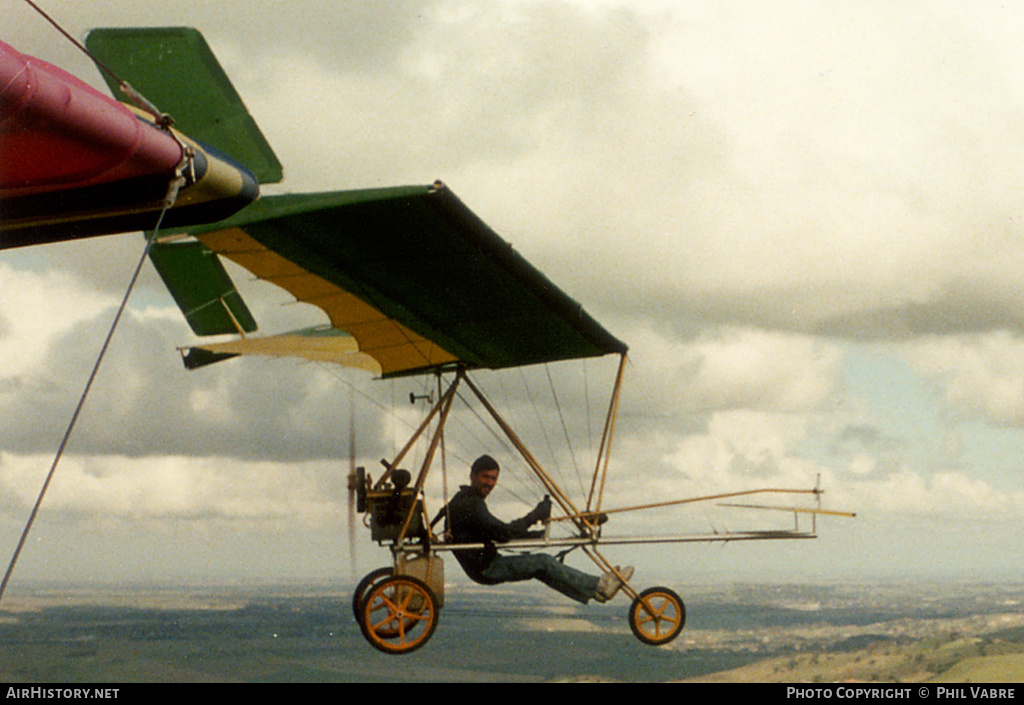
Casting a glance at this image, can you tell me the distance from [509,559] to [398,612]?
1.22m

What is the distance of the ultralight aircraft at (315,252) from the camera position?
14.4 ft

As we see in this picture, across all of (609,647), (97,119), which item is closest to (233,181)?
(97,119)

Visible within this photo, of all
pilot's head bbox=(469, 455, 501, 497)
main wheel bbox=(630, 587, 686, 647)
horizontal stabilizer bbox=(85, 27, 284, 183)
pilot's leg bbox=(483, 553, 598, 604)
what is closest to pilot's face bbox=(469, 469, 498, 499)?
pilot's head bbox=(469, 455, 501, 497)

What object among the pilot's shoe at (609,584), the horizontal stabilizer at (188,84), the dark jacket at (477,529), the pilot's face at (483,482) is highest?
the horizontal stabilizer at (188,84)

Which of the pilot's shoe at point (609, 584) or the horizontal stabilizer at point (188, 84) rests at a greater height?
the horizontal stabilizer at point (188, 84)

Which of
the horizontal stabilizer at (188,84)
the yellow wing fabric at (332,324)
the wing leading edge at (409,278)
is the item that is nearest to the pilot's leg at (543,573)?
the wing leading edge at (409,278)

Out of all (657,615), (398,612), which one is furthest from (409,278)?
(657,615)

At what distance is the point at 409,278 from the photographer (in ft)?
26.8

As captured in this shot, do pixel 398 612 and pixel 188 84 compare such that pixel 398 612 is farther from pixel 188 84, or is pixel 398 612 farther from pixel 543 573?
pixel 188 84

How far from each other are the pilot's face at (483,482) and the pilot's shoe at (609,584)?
1448mm

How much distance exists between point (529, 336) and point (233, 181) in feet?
16.1

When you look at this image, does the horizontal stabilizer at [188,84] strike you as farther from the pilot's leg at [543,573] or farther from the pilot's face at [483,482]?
the pilot's leg at [543,573]

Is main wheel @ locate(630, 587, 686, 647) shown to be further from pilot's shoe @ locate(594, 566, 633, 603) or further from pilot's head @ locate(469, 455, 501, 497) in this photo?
pilot's head @ locate(469, 455, 501, 497)

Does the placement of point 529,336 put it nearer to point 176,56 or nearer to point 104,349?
point 176,56
